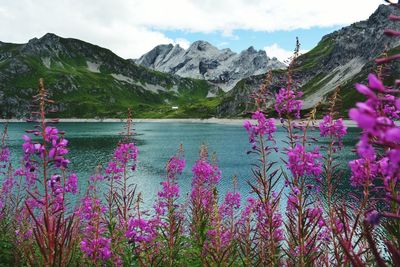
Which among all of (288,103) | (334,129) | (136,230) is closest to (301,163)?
(288,103)

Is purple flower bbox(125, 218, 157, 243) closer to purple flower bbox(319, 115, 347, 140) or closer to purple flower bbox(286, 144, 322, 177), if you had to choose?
purple flower bbox(286, 144, 322, 177)

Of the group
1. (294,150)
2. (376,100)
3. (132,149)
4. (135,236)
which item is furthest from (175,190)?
(376,100)

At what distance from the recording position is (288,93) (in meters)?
6.36

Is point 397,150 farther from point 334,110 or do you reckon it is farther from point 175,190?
point 175,190

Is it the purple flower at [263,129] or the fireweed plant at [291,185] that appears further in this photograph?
the purple flower at [263,129]

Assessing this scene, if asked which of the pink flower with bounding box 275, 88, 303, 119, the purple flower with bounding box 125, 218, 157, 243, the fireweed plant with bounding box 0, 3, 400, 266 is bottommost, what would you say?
the purple flower with bounding box 125, 218, 157, 243

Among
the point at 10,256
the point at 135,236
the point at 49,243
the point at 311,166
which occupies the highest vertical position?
the point at 311,166

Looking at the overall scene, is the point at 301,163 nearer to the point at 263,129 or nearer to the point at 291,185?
the point at 291,185

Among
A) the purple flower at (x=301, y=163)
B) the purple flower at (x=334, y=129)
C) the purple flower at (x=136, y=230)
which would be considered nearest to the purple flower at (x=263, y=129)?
the purple flower at (x=301, y=163)

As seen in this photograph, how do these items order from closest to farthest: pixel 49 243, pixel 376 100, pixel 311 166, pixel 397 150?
1. pixel 397 150
2. pixel 376 100
3. pixel 49 243
4. pixel 311 166

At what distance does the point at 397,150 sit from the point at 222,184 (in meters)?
44.9

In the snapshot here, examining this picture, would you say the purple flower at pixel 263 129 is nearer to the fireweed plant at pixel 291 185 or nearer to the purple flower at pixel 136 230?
the fireweed plant at pixel 291 185

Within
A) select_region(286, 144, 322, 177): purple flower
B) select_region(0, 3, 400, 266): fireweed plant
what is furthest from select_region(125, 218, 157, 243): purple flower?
select_region(286, 144, 322, 177): purple flower

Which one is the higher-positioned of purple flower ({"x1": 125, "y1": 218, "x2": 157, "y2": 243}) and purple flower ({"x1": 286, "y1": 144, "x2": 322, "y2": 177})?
purple flower ({"x1": 286, "y1": 144, "x2": 322, "y2": 177})
